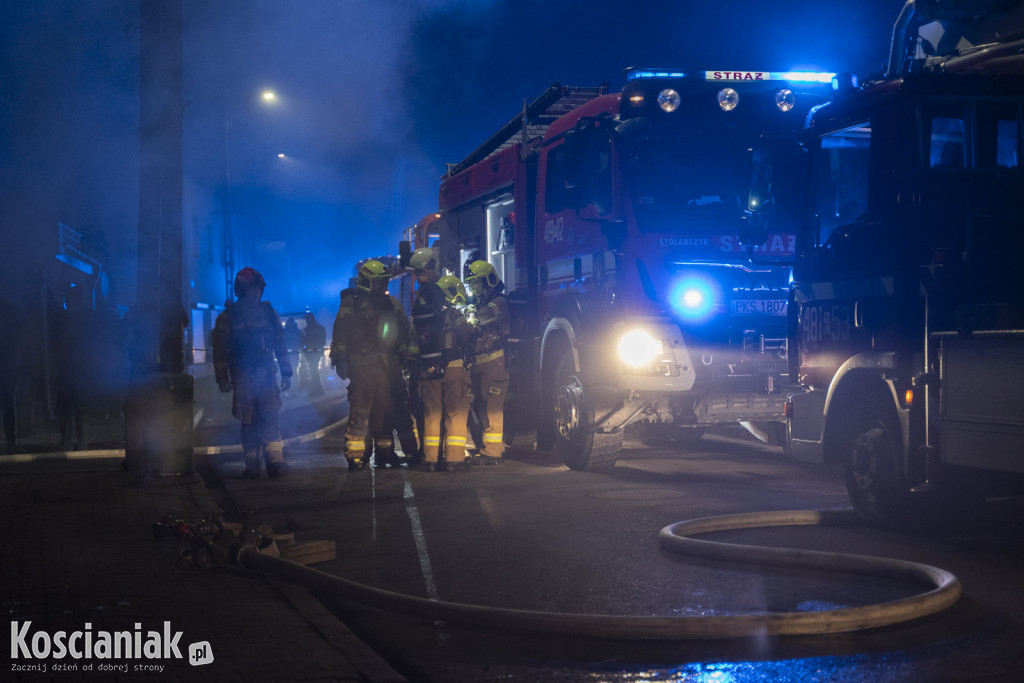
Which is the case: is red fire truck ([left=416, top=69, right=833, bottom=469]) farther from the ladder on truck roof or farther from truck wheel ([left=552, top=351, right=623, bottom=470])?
the ladder on truck roof

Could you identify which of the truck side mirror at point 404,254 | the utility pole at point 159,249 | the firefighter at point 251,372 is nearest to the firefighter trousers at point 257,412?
the firefighter at point 251,372

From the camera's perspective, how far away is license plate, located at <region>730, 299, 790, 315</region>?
28.7ft

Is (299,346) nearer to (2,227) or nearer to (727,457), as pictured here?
(2,227)

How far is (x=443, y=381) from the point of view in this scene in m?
10.3

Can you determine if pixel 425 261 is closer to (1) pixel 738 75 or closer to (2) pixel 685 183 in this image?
(2) pixel 685 183

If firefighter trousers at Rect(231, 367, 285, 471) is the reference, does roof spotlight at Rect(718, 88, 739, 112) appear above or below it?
above

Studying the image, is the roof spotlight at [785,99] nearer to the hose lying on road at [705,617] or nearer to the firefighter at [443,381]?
the firefighter at [443,381]

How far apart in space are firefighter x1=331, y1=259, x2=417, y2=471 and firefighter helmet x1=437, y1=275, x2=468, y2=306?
74cm

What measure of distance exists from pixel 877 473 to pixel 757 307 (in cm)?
254

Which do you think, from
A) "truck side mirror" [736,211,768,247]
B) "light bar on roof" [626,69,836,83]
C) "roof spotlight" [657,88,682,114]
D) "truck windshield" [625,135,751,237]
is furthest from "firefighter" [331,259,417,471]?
"truck side mirror" [736,211,768,247]

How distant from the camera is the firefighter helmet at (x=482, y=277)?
10578 millimetres

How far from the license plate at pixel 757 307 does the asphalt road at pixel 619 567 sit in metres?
1.42

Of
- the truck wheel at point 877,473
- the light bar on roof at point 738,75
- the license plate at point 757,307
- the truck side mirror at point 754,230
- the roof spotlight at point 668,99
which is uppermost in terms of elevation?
the light bar on roof at point 738,75

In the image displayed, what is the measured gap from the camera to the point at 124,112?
18844mm
